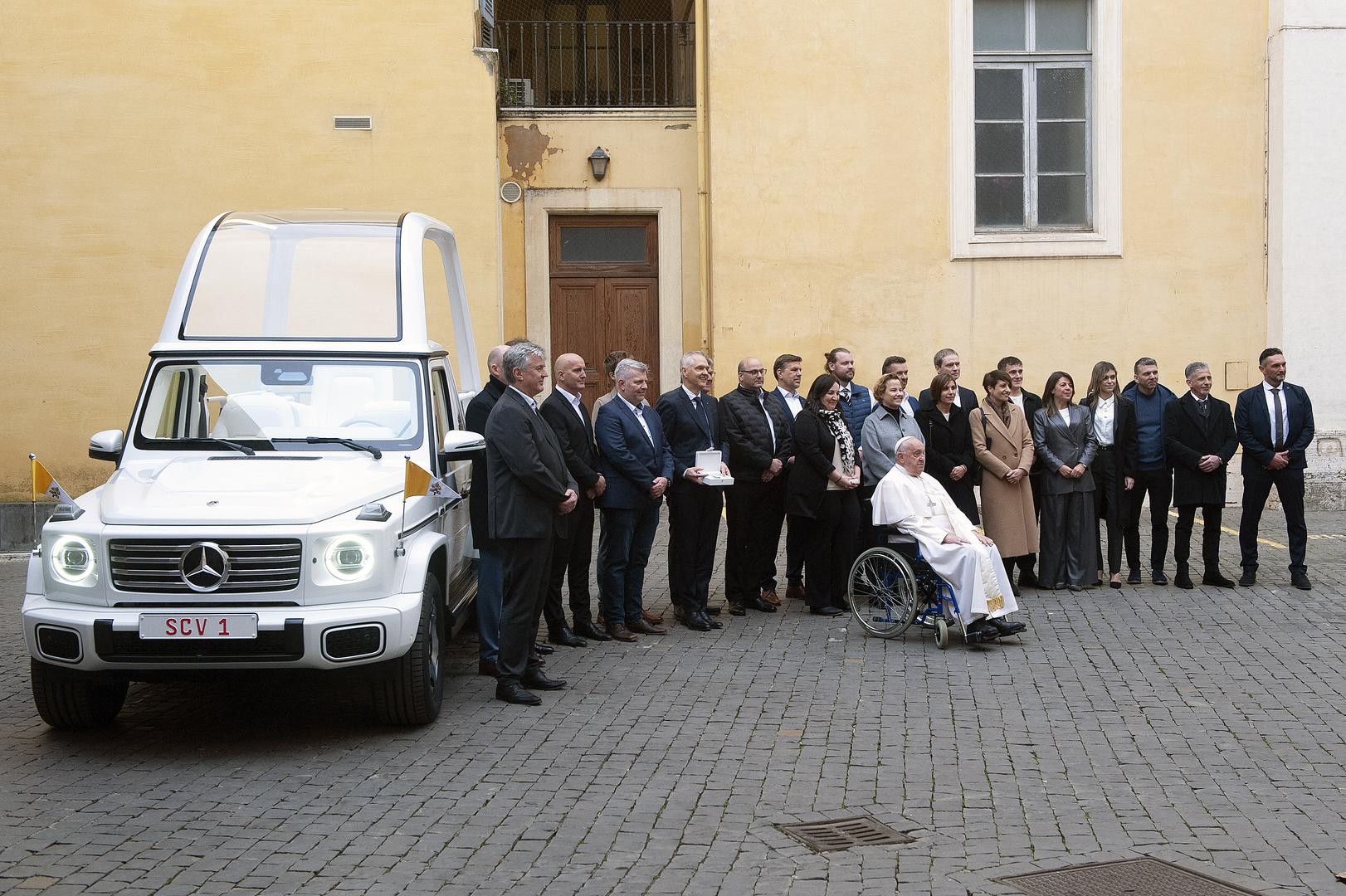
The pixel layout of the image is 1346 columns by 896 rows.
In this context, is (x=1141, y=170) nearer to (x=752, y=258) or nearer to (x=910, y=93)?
(x=910, y=93)

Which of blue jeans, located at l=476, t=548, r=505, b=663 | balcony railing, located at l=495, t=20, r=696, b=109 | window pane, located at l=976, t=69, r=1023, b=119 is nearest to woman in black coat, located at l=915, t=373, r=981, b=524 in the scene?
blue jeans, located at l=476, t=548, r=505, b=663

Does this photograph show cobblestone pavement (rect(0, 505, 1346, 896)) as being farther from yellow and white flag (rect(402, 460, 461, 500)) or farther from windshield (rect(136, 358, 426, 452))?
windshield (rect(136, 358, 426, 452))

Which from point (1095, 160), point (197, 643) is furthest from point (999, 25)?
point (197, 643)

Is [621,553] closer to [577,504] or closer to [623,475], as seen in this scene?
[623,475]

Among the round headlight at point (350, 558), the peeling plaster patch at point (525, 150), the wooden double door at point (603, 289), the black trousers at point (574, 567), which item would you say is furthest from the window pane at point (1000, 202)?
the round headlight at point (350, 558)

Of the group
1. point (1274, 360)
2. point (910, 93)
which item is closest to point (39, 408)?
point (910, 93)

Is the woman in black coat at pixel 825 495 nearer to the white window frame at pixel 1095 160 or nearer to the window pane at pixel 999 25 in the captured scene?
the white window frame at pixel 1095 160

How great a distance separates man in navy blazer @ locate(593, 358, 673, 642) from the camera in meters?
9.90

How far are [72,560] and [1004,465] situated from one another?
283 inches

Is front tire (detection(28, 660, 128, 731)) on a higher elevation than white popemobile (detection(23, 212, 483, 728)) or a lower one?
A: lower

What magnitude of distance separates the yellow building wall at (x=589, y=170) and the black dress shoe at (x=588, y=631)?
766cm

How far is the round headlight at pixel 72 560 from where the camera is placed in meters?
6.85

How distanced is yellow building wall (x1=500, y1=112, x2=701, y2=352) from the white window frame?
3091mm

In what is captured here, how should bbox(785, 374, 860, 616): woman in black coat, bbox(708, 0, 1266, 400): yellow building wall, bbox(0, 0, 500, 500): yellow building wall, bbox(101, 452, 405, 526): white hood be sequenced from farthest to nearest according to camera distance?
bbox(708, 0, 1266, 400): yellow building wall → bbox(0, 0, 500, 500): yellow building wall → bbox(785, 374, 860, 616): woman in black coat → bbox(101, 452, 405, 526): white hood
